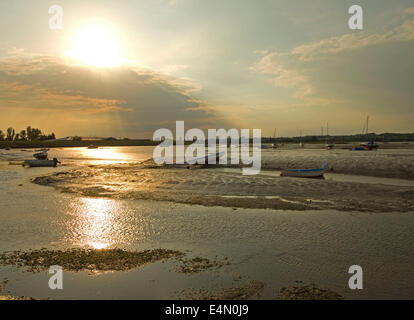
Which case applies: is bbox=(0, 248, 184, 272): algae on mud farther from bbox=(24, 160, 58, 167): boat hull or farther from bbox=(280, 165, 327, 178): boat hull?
bbox=(24, 160, 58, 167): boat hull

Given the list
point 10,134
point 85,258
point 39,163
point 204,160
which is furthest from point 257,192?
point 10,134

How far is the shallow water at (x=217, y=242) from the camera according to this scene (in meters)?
8.85

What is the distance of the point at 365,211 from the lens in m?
18.8

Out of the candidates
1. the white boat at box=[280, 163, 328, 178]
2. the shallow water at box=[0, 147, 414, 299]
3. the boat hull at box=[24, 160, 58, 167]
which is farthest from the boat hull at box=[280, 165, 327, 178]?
the boat hull at box=[24, 160, 58, 167]

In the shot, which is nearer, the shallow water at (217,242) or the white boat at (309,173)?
the shallow water at (217,242)

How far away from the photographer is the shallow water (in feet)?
29.0

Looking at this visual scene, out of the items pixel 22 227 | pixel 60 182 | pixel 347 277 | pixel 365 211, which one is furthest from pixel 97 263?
pixel 60 182

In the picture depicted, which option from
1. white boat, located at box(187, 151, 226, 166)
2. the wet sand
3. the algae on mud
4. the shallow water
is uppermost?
white boat, located at box(187, 151, 226, 166)

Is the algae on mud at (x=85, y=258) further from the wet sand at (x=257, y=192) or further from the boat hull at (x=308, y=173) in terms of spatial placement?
the boat hull at (x=308, y=173)

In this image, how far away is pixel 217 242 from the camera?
13.0m

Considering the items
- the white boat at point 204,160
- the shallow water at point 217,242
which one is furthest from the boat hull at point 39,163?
the shallow water at point 217,242

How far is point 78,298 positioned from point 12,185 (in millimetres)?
29431

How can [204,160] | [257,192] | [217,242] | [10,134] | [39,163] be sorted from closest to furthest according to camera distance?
[217,242]
[257,192]
[204,160]
[39,163]
[10,134]

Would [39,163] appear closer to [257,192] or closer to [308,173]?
[257,192]
